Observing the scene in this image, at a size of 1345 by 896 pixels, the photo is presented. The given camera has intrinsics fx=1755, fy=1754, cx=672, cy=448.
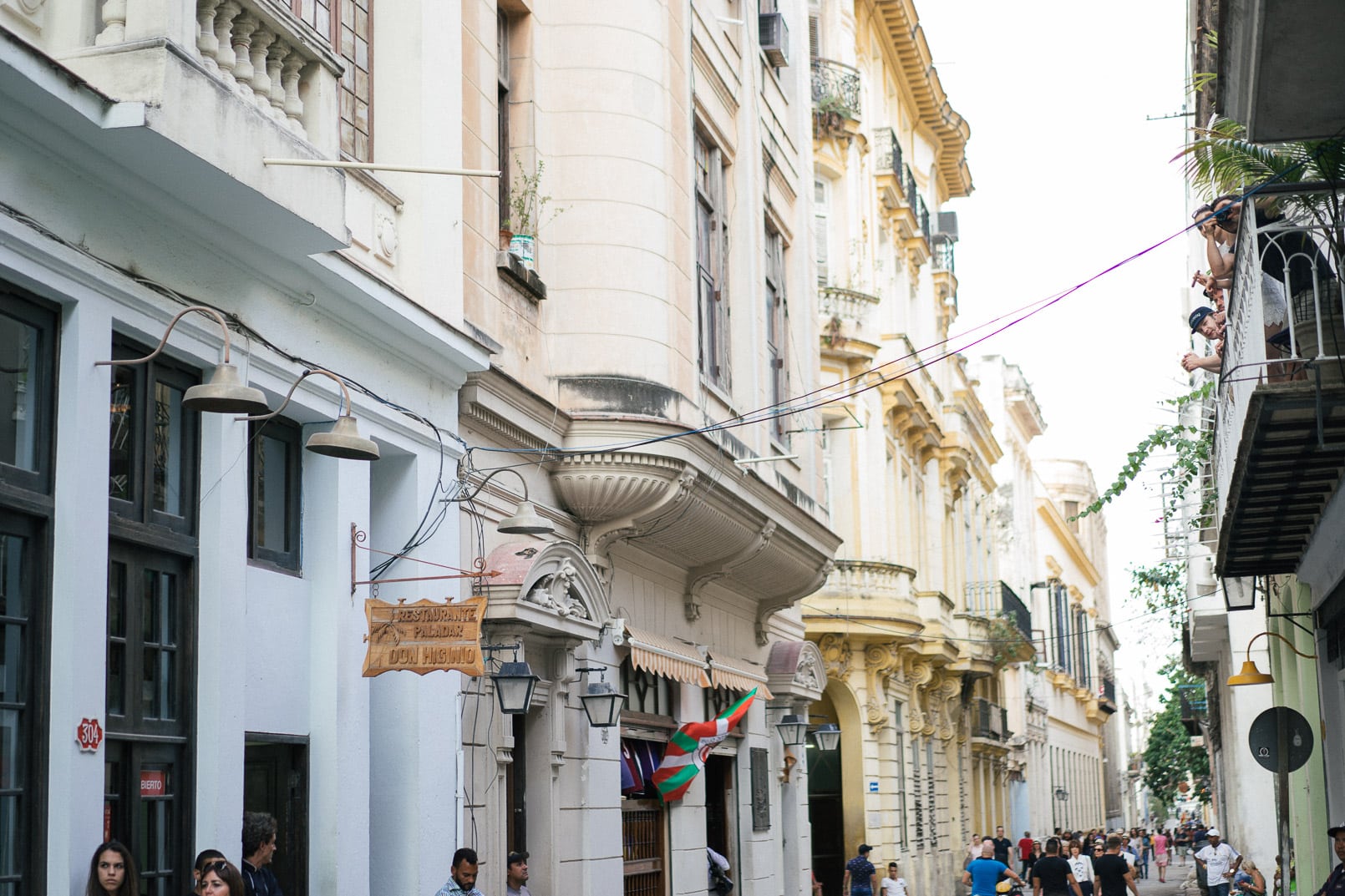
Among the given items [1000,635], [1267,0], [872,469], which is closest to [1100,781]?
[1000,635]

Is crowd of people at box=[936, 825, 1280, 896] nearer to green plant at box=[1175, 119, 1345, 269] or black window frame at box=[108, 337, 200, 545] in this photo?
green plant at box=[1175, 119, 1345, 269]

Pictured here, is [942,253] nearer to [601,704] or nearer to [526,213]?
[526,213]

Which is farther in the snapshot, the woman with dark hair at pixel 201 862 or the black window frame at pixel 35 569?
the woman with dark hair at pixel 201 862

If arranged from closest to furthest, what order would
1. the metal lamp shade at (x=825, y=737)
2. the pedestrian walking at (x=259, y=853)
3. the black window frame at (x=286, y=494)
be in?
the pedestrian walking at (x=259, y=853) < the black window frame at (x=286, y=494) < the metal lamp shade at (x=825, y=737)

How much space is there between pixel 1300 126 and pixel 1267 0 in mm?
1620

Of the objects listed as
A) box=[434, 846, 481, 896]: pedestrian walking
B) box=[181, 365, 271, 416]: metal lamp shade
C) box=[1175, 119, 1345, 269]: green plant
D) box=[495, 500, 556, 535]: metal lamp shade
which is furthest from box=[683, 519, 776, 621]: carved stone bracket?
box=[181, 365, 271, 416]: metal lamp shade

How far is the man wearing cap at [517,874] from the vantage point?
12.6m

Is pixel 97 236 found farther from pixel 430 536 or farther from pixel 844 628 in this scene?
pixel 844 628

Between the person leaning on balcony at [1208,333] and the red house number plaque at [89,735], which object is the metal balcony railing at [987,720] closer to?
the person leaning on balcony at [1208,333]

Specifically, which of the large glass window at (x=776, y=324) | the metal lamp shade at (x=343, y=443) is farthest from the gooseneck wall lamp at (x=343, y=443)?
the large glass window at (x=776, y=324)

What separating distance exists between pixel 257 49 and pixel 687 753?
9.66 meters

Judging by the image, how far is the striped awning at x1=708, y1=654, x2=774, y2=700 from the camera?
58.7 feet

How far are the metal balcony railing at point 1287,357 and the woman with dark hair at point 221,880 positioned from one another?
628 cm

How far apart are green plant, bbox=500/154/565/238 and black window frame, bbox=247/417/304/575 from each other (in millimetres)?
3872
